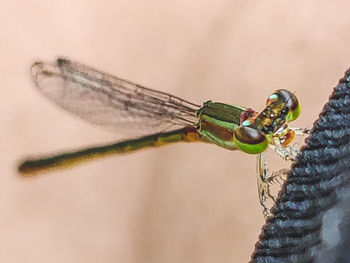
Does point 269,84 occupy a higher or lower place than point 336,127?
higher

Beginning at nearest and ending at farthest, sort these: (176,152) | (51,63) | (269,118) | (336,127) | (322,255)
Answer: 1. (322,255)
2. (336,127)
3. (269,118)
4. (51,63)
5. (176,152)

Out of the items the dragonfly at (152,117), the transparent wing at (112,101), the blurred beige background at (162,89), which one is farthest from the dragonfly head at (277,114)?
the blurred beige background at (162,89)

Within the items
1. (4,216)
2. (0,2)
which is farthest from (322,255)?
(0,2)

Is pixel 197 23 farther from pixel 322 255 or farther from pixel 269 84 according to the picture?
pixel 322 255

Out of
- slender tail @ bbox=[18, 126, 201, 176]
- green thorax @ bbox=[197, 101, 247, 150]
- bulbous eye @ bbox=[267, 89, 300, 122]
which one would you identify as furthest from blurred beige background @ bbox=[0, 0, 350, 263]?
bulbous eye @ bbox=[267, 89, 300, 122]

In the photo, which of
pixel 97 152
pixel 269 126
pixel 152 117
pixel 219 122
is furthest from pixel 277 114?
pixel 97 152

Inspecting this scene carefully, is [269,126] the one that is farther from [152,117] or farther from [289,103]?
[152,117]

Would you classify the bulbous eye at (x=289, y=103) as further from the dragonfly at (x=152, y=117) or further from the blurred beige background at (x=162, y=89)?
the blurred beige background at (x=162, y=89)
